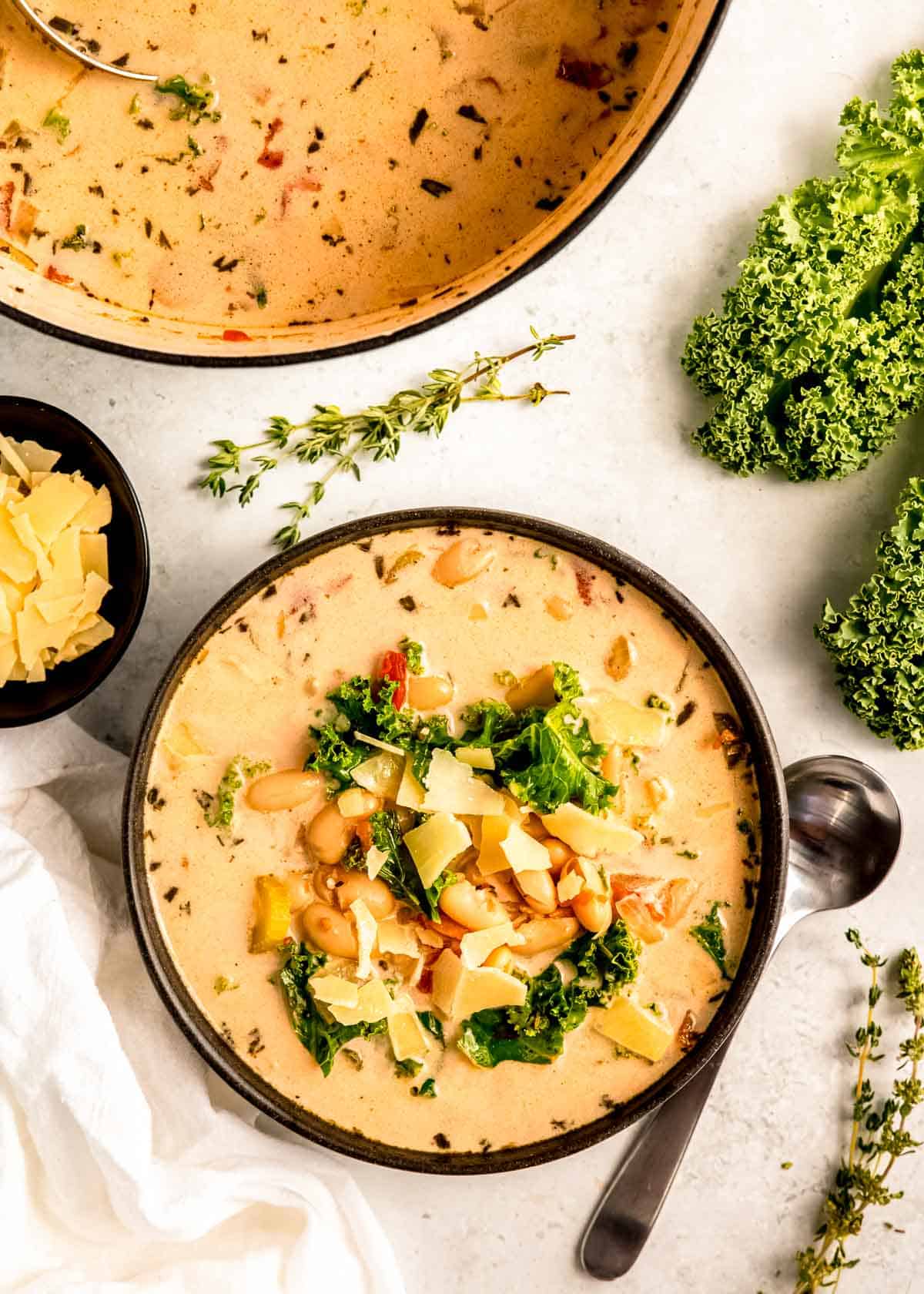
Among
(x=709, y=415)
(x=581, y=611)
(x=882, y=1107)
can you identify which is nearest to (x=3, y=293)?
(x=581, y=611)

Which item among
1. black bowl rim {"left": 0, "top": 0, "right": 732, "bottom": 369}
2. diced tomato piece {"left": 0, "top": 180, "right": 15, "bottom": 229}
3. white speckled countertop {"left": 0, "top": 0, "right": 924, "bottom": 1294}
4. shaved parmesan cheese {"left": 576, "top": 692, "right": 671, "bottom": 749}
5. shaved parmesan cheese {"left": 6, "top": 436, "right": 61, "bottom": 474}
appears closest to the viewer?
black bowl rim {"left": 0, "top": 0, "right": 732, "bottom": 369}

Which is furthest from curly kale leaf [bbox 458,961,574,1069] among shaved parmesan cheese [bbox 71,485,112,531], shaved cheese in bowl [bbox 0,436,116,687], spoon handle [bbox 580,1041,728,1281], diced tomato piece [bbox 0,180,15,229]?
diced tomato piece [bbox 0,180,15,229]

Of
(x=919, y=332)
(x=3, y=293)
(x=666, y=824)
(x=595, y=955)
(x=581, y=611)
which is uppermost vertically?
(x=919, y=332)

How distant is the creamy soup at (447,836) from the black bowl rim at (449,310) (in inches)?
10.6

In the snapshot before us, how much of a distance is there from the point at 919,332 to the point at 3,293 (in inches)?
46.5

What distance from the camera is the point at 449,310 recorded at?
1317 mm

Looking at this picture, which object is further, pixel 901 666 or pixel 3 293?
pixel 901 666

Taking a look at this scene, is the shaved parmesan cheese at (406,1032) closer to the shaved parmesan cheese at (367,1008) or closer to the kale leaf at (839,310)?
the shaved parmesan cheese at (367,1008)

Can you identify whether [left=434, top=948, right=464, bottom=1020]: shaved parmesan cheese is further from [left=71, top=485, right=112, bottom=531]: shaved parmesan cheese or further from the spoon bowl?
[left=71, top=485, right=112, bottom=531]: shaved parmesan cheese

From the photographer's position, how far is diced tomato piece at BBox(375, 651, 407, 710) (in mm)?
1479

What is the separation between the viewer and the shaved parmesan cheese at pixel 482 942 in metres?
1.48

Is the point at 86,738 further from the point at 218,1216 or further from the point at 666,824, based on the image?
the point at 666,824

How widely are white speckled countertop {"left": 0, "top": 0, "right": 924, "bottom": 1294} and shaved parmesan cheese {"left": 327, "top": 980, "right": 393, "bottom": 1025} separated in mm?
410

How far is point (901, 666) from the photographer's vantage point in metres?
1.63
